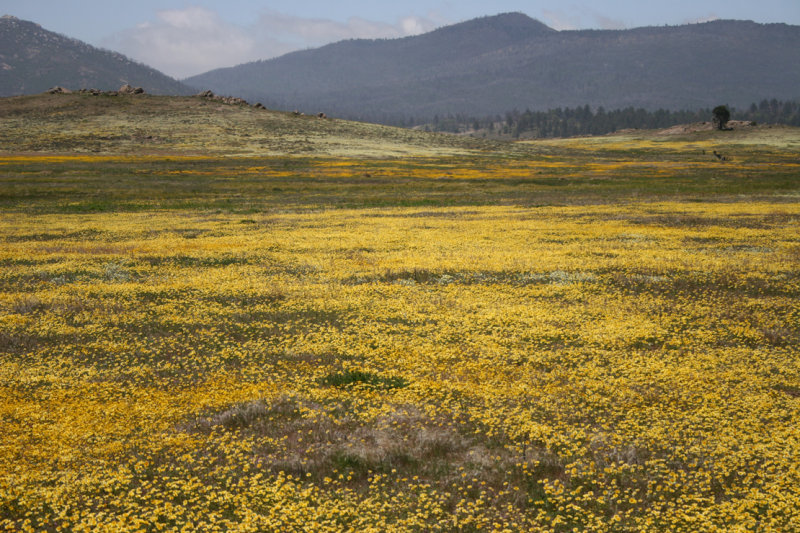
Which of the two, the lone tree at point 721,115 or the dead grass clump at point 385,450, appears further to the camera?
the lone tree at point 721,115

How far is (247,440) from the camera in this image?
10117 mm

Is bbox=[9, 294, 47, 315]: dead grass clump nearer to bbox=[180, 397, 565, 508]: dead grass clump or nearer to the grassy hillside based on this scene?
bbox=[180, 397, 565, 508]: dead grass clump

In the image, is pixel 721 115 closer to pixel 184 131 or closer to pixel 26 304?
pixel 184 131

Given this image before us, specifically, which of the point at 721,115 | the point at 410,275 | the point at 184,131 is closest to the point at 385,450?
the point at 410,275

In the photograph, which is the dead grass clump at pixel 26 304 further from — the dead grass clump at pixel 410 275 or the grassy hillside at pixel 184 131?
the grassy hillside at pixel 184 131

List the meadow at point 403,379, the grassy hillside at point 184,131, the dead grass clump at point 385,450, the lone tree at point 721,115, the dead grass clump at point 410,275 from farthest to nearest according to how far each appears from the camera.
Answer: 1. the lone tree at point 721,115
2. the grassy hillside at point 184,131
3. the dead grass clump at point 410,275
4. the dead grass clump at point 385,450
5. the meadow at point 403,379

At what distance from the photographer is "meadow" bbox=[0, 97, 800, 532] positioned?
27.3 feet

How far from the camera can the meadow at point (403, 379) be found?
8320mm

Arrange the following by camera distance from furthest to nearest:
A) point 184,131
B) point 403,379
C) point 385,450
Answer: point 184,131 → point 403,379 → point 385,450

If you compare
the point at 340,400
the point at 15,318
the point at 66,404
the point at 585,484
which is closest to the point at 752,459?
the point at 585,484

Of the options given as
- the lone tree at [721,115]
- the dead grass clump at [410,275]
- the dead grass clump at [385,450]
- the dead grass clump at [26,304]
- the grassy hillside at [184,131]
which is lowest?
the dead grass clump at [385,450]

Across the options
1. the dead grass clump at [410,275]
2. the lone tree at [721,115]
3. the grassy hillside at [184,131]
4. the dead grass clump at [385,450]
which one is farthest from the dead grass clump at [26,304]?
the lone tree at [721,115]

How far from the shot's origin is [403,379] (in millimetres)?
12664

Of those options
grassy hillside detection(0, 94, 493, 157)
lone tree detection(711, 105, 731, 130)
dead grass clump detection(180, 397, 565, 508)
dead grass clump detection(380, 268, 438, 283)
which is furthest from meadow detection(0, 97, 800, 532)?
lone tree detection(711, 105, 731, 130)
